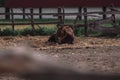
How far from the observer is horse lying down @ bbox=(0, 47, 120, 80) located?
1525 millimetres

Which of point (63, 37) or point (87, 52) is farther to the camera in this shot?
point (63, 37)

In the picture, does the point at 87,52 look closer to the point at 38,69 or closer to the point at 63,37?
the point at 63,37

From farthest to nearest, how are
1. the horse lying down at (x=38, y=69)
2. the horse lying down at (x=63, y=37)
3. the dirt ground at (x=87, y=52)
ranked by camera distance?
1. the horse lying down at (x=63, y=37)
2. the dirt ground at (x=87, y=52)
3. the horse lying down at (x=38, y=69)

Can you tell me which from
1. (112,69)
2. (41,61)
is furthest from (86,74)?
(112,69)

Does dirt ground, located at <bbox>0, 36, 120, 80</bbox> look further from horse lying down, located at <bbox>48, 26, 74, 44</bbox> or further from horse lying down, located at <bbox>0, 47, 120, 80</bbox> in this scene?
horse lying down, located at <bbox>0, 47, 120, 80</bbox>

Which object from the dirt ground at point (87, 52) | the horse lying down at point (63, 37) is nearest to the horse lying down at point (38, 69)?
the dirt ground at point (87, 52)

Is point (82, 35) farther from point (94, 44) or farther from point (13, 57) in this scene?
point (13, 57)

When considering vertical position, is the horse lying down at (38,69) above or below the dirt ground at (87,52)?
above

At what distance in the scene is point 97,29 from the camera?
810 inches

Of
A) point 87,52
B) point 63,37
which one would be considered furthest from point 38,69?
point 63,37

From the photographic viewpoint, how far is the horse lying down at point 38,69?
5.00 ft

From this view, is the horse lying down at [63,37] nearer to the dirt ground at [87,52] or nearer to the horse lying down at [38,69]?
the dirt ground at [87,52]

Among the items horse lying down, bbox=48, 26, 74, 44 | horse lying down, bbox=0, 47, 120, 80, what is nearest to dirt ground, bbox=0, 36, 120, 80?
horse lying down, bbox=48, 26, 74, 44

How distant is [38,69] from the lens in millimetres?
1533
